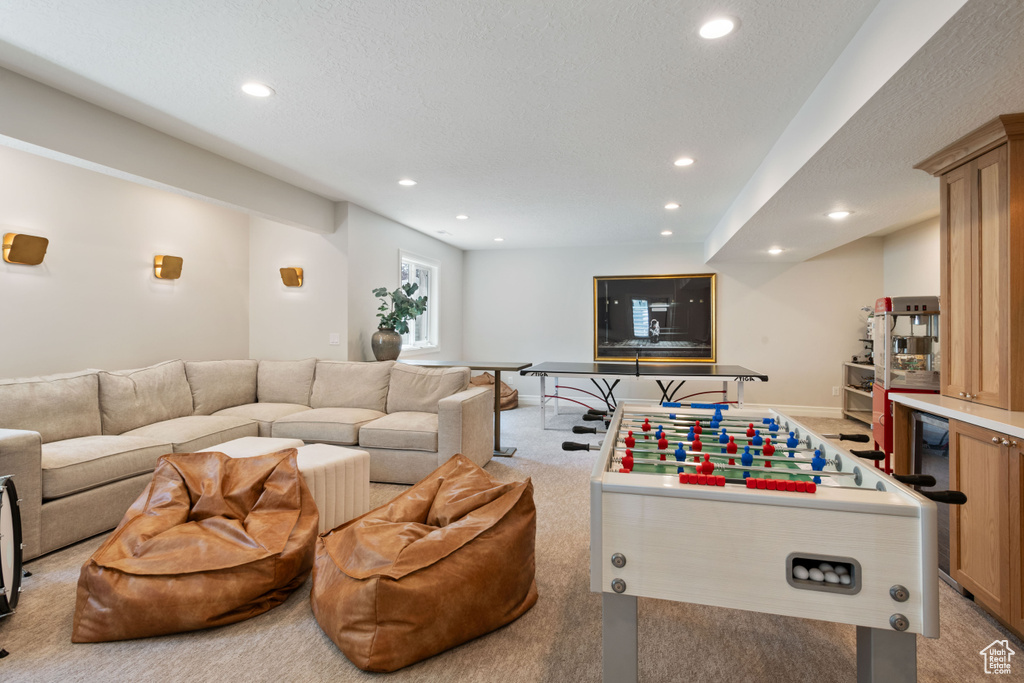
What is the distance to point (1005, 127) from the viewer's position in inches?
81.7

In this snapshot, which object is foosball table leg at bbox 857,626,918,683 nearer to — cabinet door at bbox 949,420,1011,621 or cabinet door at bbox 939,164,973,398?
cabinet door at bbox 949,420,1011,621

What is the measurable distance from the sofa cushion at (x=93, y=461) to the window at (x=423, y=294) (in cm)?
327

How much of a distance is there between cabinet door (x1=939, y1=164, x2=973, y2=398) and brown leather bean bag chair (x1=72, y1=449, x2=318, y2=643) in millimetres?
3183

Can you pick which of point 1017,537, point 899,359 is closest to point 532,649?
point 1017,537

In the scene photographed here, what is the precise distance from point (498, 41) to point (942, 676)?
9.36ft

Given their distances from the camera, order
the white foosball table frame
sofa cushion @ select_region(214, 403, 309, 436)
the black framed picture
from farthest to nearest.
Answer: the black framed picture → sofa cushion @ select_region(214, 403, 309, 436) → the white foosball table frame

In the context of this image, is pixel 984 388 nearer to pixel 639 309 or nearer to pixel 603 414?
pixel 603 414

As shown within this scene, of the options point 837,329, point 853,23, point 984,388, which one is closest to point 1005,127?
point 853,23

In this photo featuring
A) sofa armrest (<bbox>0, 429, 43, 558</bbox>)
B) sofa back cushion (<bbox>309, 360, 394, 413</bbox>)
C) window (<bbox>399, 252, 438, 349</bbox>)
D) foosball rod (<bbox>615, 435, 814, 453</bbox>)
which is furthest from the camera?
window (<bbox>399, 252, 438, 349</bbox>)

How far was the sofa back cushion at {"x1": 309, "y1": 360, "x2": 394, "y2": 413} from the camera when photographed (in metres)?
4.37

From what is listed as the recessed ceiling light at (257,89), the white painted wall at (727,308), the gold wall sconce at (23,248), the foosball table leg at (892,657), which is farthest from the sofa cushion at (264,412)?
the foosball table leg at (892,657)

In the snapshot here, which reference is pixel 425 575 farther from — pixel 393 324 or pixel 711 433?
pixel 393 324

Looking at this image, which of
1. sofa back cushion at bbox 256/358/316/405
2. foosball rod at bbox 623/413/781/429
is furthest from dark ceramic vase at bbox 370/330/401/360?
foosball rod at bbox 623/413/781/429

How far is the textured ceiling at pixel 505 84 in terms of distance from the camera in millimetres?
1919
